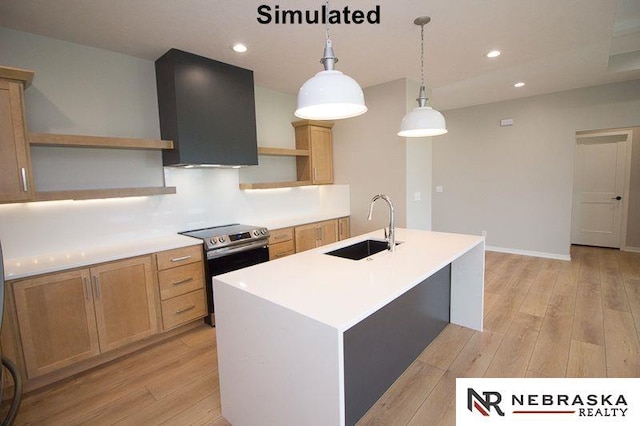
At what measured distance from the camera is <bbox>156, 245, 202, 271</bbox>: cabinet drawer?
2621 mm

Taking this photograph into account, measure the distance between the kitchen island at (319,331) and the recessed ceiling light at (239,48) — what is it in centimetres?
193

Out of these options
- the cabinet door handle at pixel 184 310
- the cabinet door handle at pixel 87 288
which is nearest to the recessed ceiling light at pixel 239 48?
the cabinet door handle at pixel 87 288

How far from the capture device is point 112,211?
110 inches

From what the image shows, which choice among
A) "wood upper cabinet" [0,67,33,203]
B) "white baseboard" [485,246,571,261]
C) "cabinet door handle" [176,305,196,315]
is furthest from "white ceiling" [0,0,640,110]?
"white baseboard" [485,246,571,261]

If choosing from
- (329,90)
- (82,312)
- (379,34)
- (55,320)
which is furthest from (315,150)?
(55,320)

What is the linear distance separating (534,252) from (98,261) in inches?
232

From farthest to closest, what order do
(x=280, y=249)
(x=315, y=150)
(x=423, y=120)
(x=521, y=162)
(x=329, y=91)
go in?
(x=521, y=162) → (x=315, y=150) → (x=280, y=249) → (x=423, y=120) → (x=329, y=91)

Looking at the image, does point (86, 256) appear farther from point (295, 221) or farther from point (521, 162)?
point (521, 162)

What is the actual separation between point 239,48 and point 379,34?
1.23 meters

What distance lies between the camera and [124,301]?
2439 mm

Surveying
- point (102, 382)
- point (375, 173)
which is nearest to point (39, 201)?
point (102, 382)

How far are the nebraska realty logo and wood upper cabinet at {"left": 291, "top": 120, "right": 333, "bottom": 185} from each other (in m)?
3.04

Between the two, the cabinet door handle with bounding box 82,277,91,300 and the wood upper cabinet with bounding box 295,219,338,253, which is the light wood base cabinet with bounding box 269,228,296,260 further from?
the cabinet door handle with bounding box 82,277,91,300

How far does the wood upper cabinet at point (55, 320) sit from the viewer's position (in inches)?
80.4
